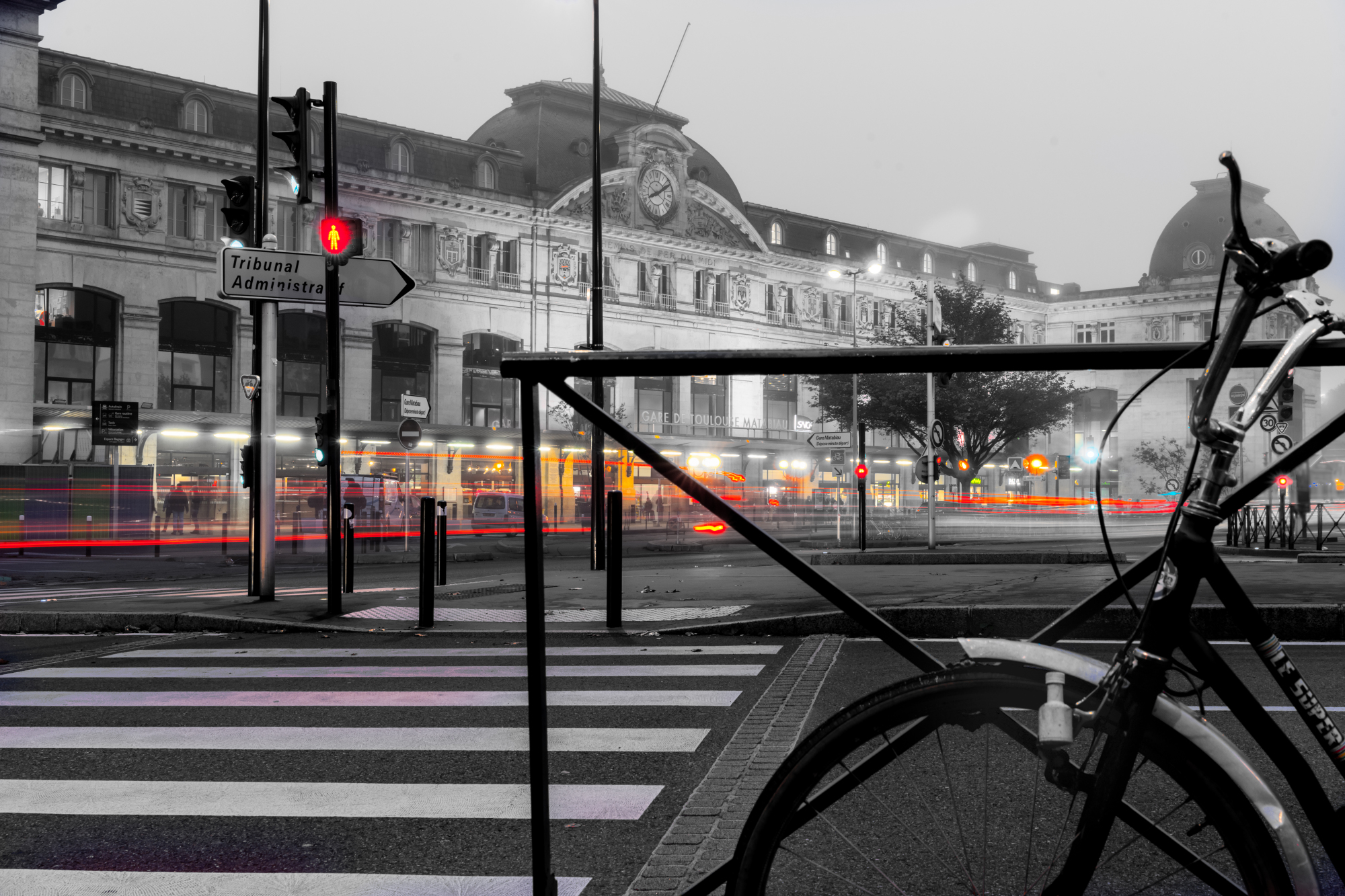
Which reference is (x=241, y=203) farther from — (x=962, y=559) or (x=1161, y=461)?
(x=1161, y=461)

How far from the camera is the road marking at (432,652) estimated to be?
8.62 meters

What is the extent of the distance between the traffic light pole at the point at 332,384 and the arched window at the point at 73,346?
3237 centimetres

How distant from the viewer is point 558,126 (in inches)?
2226

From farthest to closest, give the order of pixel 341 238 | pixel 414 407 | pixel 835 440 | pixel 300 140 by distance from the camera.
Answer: pixel 835 440, pixel 414 407, pixel 300 140, pixel 341 238

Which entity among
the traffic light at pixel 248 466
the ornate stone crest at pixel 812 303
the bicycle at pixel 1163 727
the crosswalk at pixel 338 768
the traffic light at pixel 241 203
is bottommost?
the crosswalk at pixel 338 768

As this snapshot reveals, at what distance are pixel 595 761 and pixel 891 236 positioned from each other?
67328 mm

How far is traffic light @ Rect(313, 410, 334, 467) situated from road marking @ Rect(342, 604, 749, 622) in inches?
66.3

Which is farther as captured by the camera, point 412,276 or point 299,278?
point 412,276

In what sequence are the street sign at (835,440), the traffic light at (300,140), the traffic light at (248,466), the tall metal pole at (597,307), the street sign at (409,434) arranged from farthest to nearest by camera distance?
the street sign at (835,440), the street sign at (409,434), the tall metal pole at (597,307), the traffic light at (248,466), the traffic light at (300,140)

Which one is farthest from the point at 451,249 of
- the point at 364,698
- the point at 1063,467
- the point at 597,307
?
the point at 364,698

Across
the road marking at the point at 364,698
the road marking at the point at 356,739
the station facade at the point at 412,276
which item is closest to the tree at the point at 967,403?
the station facade at the point at 412,276

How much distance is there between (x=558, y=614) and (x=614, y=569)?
1354 millimetres

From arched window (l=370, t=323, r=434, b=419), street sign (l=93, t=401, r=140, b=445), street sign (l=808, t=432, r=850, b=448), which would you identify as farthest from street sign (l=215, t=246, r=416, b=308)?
arched window (l=370, t=323, r=434, b=419)

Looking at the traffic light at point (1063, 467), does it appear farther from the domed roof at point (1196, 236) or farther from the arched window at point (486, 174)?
the domed roof at point (1196, 236)
